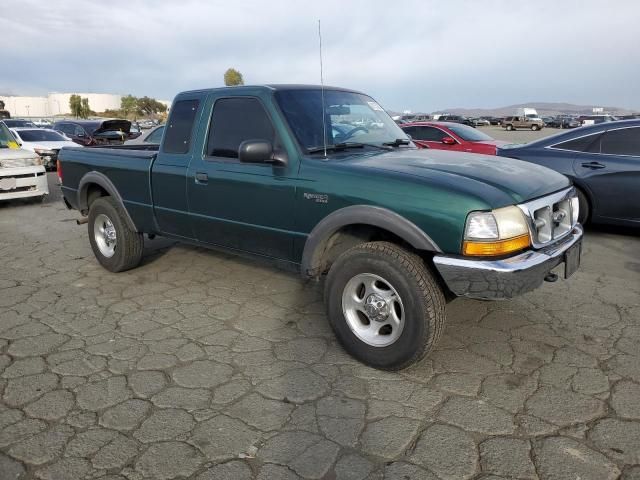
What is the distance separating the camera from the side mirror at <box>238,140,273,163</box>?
11.2ft

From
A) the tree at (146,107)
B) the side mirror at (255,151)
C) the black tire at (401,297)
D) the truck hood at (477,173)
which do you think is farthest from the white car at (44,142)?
the tree at (146,107)

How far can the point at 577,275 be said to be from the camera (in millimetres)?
5059

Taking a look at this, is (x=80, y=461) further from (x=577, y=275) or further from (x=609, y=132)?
(x=609, y=132)

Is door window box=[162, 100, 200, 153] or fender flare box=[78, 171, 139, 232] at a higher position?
door window box=[162, 100, 200, 153]

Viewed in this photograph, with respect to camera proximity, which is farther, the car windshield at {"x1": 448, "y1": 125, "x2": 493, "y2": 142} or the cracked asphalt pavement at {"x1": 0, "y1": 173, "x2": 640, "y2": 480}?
the car windshield at {"x1": 448, "y1": 125, "x2": 493, "y2": 142}

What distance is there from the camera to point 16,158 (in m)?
9.34

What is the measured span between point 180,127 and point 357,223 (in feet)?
7.04

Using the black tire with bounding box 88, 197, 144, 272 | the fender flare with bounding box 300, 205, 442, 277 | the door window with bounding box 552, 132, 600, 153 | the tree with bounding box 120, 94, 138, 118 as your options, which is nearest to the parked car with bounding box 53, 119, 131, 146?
the black tire with bounding box 88, 197, 144, 272

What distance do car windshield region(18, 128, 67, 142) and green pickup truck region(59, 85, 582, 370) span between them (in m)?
12.2

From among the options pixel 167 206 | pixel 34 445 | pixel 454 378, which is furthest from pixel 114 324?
pixel 454 378

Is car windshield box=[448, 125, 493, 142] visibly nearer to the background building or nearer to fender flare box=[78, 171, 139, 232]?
fender flare box=[78, 171, 139, 232]

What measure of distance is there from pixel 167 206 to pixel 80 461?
255cm

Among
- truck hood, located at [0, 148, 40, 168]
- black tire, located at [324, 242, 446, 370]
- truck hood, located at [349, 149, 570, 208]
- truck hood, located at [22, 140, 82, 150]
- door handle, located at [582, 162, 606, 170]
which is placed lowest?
black tire, located at [324, 242, 446, 370]

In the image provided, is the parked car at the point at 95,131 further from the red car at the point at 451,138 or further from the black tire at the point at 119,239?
the black tire at the point at 119,239
